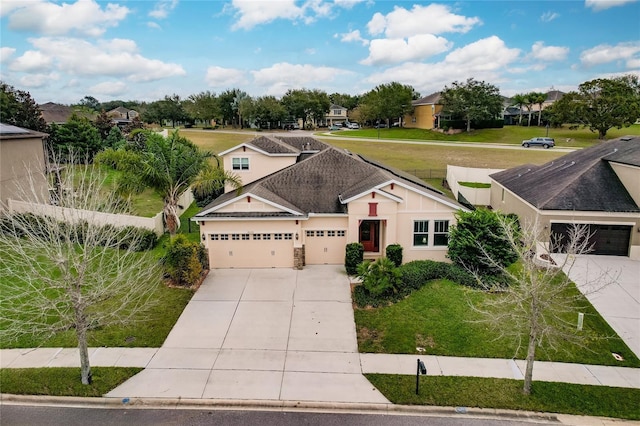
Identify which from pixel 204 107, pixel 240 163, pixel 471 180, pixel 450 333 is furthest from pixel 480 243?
pixel 204 107

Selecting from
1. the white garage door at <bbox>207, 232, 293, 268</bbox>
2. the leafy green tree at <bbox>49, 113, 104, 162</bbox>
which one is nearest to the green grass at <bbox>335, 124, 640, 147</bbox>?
the leafy green tree at <bbox>49, 113, 104, 162</bbox>

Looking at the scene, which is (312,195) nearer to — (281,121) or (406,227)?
(406,227)

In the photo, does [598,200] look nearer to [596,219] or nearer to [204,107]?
[596,219]

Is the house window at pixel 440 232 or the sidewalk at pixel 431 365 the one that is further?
the house window at pixel 440 232

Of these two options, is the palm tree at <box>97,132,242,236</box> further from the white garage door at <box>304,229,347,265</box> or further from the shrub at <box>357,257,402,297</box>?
the shrub at <box>357,257,402,297</box>

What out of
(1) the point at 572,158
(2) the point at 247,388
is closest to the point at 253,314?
(2) the point at 247,388

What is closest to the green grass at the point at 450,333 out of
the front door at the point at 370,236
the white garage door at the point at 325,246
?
the white garage door at the point at 325,246

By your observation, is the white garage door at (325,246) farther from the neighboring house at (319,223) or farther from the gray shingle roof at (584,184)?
the gray shingle roof at (584,184)
